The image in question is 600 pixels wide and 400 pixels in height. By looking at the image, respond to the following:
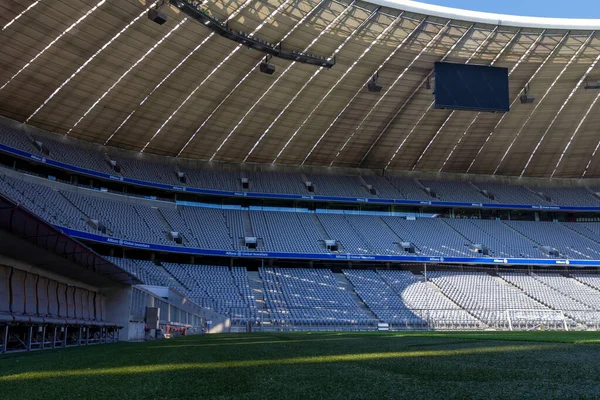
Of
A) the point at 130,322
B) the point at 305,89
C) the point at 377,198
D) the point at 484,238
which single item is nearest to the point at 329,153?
the point at 377,198

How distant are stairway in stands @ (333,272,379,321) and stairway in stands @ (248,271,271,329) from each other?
18.6 ft

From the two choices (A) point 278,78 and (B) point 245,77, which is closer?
(B) point 245,77

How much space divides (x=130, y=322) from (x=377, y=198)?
3176cm

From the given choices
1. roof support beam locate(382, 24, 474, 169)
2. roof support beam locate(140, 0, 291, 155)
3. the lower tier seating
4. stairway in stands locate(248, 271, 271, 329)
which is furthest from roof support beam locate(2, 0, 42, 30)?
roof support beam locate(382, 24, 474, 169)

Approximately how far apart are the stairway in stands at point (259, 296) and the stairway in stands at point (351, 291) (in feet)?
18.6

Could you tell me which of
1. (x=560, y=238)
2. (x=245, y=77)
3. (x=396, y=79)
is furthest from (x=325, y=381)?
(x=560, y=238)

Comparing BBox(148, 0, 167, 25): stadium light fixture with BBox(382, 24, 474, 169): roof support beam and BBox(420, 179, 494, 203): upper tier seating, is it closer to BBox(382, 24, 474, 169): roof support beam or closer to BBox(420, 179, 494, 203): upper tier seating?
BBox(382, 24, 474, 169): roof support beam

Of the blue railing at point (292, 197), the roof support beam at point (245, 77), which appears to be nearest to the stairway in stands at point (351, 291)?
the blue railing at point (292, 197)

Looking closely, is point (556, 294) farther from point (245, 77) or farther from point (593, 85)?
point (245, 77)

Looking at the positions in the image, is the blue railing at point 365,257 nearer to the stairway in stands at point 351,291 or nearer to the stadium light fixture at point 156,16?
the stairway in stands at point 351,291

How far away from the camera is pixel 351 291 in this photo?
3700 cm

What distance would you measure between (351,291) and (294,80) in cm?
1418

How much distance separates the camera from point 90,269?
12.5 m

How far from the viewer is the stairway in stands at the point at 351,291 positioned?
3362 centimetres
